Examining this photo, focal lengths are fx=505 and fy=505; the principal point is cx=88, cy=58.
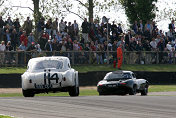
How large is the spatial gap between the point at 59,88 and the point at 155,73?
16.8m

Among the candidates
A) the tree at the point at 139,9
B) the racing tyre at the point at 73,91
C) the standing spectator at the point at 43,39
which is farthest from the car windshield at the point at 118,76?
the tree at the point at 139,9

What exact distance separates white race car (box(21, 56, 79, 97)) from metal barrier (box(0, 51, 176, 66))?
1318 cm

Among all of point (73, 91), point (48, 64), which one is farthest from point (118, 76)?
point (48, 64)

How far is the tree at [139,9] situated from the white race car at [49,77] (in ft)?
101

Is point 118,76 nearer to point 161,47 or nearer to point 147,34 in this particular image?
point 147,34

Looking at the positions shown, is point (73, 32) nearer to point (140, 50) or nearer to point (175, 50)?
point (140, 50)

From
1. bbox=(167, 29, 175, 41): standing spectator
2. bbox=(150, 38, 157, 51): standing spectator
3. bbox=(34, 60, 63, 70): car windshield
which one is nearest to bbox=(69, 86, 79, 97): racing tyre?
bbox=(34, 60, 63, 70): car windshield

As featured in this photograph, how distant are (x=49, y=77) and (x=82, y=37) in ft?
56.3

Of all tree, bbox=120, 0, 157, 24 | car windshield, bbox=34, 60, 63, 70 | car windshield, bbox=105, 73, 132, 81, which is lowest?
car windshield, bbox=105, 73, 132, 81

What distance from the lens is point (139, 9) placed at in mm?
49562

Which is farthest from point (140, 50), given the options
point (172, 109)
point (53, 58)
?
point (172, 109)

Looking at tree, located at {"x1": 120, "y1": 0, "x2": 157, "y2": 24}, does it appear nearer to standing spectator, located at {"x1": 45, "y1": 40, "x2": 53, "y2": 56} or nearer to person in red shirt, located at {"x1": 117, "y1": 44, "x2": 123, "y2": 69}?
person in red shirt, located at {"x1": 117, "y1": 44, "x2": 123, "y2": 69}

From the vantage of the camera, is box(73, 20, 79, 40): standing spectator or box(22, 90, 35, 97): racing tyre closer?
box(22, 90, 35, 97): racing tyre

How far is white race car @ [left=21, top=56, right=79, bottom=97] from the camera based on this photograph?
733 inches
